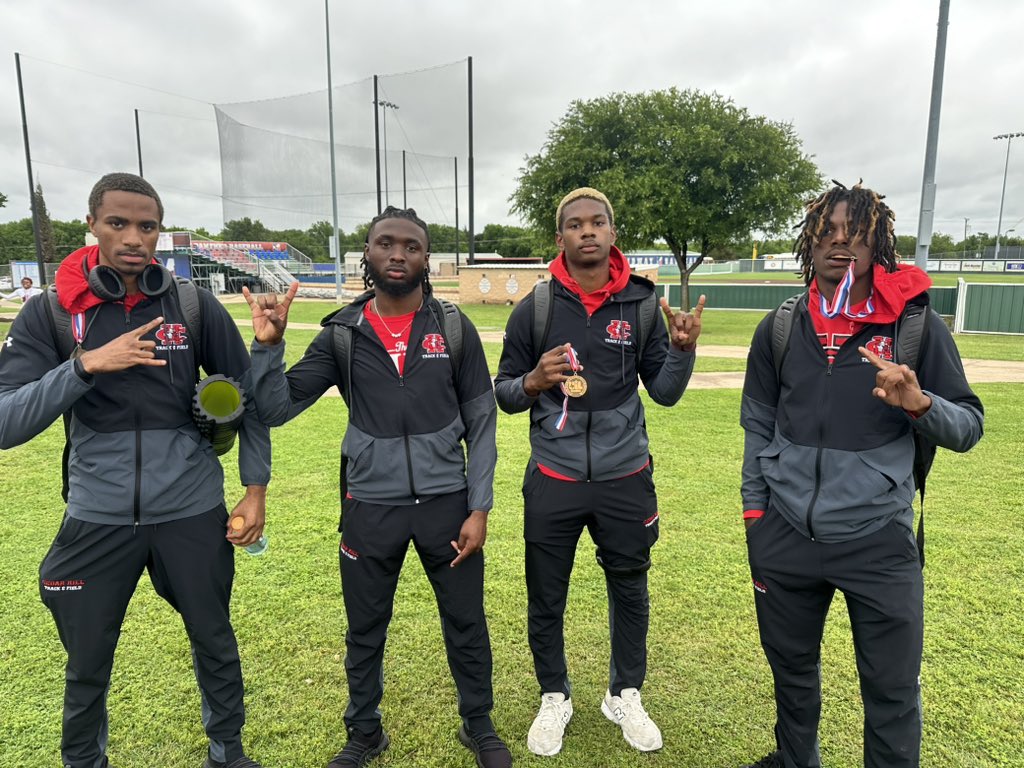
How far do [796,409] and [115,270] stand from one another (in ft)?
8.25

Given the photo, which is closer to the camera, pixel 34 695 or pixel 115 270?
pixel 115 270

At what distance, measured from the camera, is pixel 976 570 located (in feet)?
14.0

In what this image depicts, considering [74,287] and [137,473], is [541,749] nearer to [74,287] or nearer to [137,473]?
[137,473]

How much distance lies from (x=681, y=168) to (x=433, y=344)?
1874 cm

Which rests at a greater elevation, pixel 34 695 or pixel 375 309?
pixel 375 309

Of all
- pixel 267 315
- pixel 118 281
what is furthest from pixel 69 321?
pixel 267 315

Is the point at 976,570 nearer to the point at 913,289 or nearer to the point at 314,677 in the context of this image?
the point at 913,289

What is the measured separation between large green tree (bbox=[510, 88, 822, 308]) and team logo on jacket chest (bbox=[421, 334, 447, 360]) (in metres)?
16.7

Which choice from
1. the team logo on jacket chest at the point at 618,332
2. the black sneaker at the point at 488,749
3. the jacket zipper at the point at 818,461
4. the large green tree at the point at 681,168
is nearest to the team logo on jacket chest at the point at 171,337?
the team logo on jacket chest at the point at 618,332

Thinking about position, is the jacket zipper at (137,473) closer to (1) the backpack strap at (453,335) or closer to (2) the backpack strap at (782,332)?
(1) the backpack strap at (453,335)

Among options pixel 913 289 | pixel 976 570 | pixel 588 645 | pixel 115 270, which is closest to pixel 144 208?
pixel 115 270

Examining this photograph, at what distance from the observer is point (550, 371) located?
8.32 feet

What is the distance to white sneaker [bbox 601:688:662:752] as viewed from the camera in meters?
2.76

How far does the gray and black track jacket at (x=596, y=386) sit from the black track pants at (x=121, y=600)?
135cm
